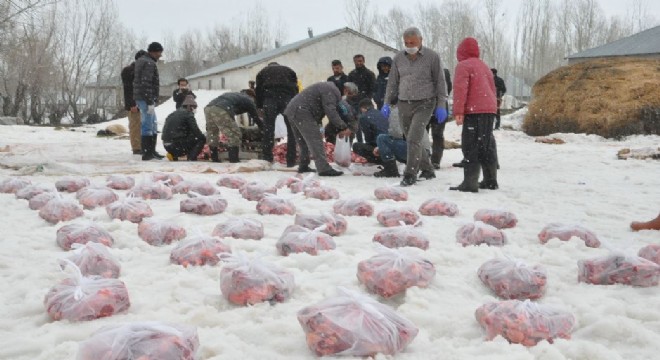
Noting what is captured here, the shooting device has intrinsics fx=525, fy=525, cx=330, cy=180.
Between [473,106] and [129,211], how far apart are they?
3.39 m

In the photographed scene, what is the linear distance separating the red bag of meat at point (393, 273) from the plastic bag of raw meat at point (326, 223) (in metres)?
1.04

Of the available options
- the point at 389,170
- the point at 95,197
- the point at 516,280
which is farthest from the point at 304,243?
the point at 389,170

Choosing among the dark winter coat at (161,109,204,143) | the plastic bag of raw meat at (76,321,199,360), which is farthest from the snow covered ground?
the dark winter coat at (161,109,204,143)

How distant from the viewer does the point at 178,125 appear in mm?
8211

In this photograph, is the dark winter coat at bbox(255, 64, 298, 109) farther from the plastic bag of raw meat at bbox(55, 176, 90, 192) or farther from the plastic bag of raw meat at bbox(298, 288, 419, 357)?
the plastic bag of raw meat at bbox(298, 288, 419, 357)

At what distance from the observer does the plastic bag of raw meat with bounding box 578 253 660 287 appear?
7.77 feet

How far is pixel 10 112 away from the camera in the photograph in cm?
3148

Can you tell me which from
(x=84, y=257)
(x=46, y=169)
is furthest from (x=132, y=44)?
(x=84, y=257)

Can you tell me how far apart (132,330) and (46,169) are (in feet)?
19.9

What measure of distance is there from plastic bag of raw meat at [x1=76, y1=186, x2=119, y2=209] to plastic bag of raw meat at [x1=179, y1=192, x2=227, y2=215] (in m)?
0.72

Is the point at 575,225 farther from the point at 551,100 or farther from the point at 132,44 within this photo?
the point at 132,44

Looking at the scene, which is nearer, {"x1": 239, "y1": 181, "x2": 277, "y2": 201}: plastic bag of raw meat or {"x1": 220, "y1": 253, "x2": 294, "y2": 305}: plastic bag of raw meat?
{"x1": 220, "y1": 253, "x2": 294, "y2": 305}: plastic bag of raw meat

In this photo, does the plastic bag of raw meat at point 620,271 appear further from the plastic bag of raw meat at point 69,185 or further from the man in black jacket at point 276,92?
the man in black jacket at point 276,92

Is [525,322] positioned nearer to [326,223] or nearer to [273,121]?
[326,223]
